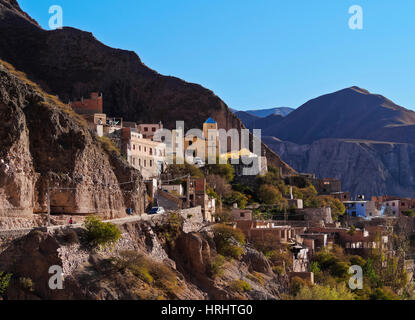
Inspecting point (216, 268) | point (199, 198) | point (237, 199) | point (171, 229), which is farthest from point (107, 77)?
point (216, 268)

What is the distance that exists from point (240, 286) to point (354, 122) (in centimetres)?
14738

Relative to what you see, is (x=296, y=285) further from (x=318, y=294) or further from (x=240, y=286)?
(x=240, y=286)

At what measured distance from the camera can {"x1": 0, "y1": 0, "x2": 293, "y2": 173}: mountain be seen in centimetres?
8606

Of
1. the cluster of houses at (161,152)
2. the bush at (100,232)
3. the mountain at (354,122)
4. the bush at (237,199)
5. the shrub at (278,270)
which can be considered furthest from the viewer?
the mountain at (354,122)

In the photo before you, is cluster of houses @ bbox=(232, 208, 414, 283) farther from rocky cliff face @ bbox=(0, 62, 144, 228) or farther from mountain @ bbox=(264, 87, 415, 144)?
mountain @ bbox=(264, 87, 415, 144)

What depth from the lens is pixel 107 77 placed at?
88.9 metres

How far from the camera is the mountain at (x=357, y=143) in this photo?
144m

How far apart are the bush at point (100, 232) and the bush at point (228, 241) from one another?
1022cm

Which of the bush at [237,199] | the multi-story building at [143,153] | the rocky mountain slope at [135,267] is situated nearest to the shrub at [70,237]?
the rocky mountain slope at [135,267]

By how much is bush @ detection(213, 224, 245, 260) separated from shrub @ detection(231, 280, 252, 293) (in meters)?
3.75

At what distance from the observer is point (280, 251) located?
47125 millimetres

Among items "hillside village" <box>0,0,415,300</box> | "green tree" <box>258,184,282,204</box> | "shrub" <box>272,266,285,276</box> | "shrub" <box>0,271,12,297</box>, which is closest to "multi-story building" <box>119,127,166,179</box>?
"hillside village" <box>0,0,415,300</box>

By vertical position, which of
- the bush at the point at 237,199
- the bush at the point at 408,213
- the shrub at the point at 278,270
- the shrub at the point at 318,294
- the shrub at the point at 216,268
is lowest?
the shrub at the point at 318,294

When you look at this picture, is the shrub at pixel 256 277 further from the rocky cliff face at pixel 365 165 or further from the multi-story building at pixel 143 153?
the rocky cliff face at pixel 365 165
